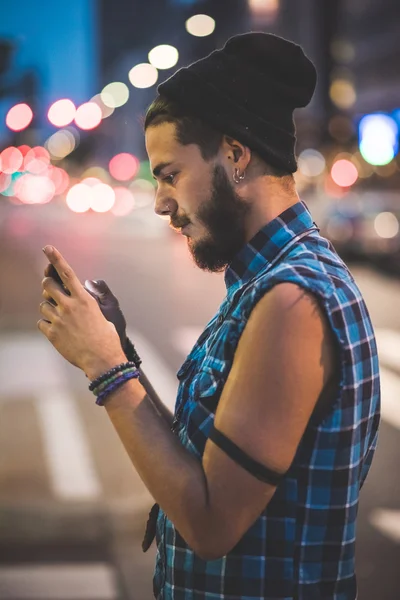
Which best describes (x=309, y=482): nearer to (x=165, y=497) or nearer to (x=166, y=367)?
(x=165, y=497)

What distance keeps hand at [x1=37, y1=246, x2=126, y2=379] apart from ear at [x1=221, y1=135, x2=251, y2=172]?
15.4 inches

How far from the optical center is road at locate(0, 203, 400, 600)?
4449 mm

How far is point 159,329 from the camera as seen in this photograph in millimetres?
12188

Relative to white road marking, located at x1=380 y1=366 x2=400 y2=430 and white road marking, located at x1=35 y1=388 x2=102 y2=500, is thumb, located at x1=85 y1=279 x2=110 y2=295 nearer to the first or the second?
white road marking, located at x1=35 y1=388 x2=102 y2=500

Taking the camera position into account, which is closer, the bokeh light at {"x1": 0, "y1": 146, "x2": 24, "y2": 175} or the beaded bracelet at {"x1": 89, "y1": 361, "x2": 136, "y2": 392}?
the beaded bracelet at {"x1": 89, "y1": 361, "x2": 136, "y2": 392}

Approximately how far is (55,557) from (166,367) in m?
4.99

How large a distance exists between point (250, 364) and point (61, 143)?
380 ft

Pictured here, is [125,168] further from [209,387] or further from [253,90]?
[209,387]

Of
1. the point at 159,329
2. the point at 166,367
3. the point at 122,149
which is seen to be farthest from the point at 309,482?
the point at 122,149

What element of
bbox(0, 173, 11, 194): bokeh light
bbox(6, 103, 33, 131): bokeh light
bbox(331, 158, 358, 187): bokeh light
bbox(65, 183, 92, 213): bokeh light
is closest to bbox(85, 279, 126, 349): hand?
bbox(6, 103, 33, 131): bokeh light

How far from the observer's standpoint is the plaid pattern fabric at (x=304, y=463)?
1592 mm

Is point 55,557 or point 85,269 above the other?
point 85,269

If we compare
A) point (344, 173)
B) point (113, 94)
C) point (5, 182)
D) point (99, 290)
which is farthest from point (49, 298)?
point (5, 182)

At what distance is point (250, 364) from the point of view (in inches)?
59.4
